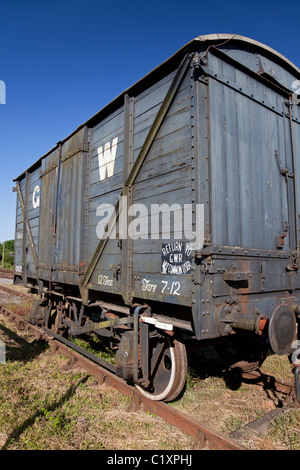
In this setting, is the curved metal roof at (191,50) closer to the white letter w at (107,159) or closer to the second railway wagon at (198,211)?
the second railway wagon at (198,211)

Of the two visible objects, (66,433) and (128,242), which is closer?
(66,433)

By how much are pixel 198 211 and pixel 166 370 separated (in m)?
2.24

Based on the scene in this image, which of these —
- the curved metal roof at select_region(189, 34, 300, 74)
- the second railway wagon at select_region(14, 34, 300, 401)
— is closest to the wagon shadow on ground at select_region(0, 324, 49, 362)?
the second railway wagon at select_region(14, 34, 300, 401)

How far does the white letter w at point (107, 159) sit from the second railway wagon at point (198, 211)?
0.11ft

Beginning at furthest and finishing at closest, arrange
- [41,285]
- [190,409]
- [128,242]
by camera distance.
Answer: [41,285] → [128,242] → [190,409]

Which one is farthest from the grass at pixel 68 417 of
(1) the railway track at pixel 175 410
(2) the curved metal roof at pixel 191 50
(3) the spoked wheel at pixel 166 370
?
(2) the curved metal roof at pixel 191 50

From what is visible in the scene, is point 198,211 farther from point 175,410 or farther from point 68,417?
point 68,417

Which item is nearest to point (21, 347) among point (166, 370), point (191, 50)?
point (166, 370)

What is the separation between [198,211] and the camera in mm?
3393

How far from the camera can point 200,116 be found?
351 centimetres

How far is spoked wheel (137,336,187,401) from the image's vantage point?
3.91 meters

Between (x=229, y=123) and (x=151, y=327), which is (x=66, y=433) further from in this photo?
(x=229, y=123)
